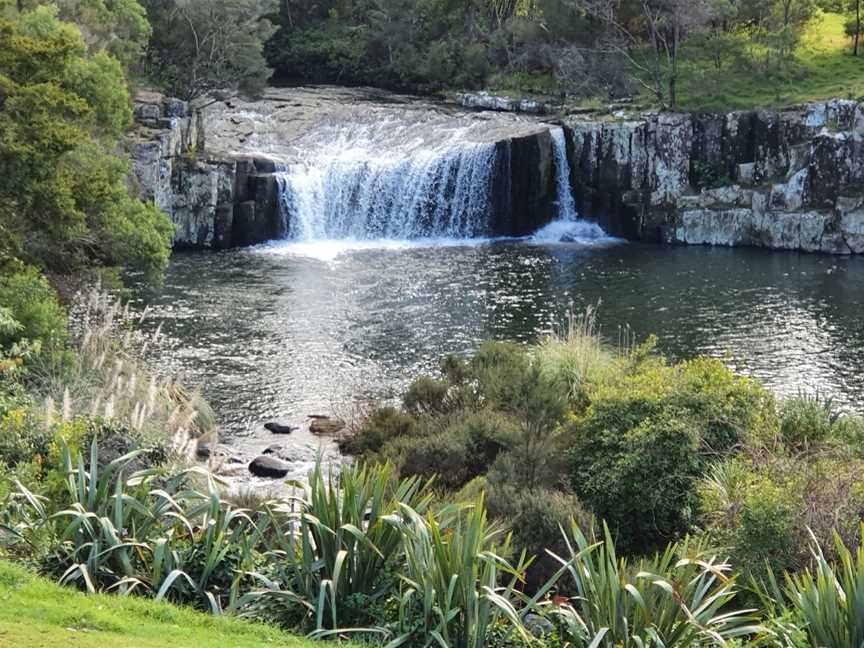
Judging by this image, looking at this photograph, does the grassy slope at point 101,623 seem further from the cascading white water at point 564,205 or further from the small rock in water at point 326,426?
the cascading white water at point 564,205

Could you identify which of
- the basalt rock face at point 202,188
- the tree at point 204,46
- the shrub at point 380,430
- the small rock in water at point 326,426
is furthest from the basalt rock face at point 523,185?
the shrub at point 380,430

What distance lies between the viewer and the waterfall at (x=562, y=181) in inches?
1880

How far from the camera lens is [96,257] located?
26641 mm

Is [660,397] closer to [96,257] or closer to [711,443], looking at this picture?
[711,443]

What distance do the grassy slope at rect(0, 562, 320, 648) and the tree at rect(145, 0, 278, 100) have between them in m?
39.9

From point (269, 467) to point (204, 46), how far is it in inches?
1261

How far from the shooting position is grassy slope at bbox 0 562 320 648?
9.20 m

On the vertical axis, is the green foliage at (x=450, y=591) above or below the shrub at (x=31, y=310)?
below

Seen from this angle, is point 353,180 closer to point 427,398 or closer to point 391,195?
point 391,195

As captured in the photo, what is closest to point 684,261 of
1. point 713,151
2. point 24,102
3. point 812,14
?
point 713,151

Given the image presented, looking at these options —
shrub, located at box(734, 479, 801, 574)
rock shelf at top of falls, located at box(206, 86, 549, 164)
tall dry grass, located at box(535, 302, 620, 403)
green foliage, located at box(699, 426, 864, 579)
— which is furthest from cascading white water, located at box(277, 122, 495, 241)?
shrub, located at box(734, 479, 801, 574)

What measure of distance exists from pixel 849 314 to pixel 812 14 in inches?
981

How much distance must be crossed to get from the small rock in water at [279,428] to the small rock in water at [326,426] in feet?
1.36

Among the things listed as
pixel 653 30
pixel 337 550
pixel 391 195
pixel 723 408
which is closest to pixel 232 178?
pixel 391 195
